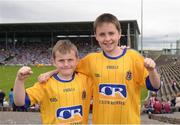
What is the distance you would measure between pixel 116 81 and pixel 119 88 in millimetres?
75

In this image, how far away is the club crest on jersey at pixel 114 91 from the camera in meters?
4.18

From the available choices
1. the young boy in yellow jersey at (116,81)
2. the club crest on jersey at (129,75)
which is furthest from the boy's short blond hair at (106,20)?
the club crest on jersey at (129,75)

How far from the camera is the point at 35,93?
13.9 feet

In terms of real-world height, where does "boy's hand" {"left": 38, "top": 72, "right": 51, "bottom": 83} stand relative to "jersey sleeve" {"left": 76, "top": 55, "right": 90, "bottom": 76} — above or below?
below

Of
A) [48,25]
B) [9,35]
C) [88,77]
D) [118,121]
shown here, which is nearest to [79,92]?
[88,77]

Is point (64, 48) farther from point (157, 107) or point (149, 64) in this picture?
point (157, 107)

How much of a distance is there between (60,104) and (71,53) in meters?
0.52

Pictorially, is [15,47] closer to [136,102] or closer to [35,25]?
[35,25]

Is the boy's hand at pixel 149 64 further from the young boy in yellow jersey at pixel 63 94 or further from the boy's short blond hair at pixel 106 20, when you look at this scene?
the young boy in yellow jersey at pixel 63 94

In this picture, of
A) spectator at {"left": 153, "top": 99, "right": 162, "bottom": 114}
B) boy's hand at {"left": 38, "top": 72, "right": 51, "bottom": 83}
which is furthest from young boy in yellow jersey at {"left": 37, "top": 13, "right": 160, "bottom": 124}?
spectator at {"left": 153, "top": 99, "right": 162, "bottom": 114}

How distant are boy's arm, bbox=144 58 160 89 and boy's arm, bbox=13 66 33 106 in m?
1.08

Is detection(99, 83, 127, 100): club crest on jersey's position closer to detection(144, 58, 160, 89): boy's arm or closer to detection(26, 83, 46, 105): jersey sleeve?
detection(144, 58, 160, 89): boy's arm

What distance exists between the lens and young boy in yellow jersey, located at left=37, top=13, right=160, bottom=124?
419 centimetres

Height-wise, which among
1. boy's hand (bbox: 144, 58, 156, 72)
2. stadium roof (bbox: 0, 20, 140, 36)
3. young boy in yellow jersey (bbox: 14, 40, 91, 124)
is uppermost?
stadium roof (bbox: 0, 20, 140, 36)
